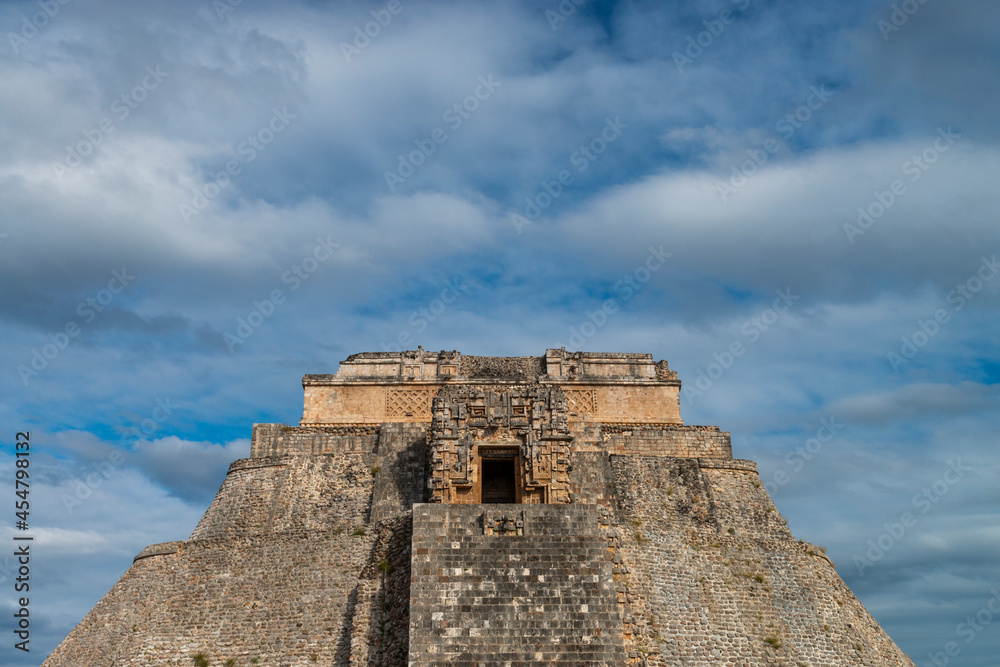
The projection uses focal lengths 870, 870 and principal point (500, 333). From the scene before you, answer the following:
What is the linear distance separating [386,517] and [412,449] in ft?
7.67

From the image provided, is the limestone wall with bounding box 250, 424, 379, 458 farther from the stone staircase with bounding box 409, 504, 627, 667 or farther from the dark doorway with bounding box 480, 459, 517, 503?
the stone staircase with bounding box 409, 504, 627, 667

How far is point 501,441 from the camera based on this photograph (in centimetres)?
2219

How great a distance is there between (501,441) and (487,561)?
4380mm

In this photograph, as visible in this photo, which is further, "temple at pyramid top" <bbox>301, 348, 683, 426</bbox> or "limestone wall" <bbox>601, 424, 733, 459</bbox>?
"temple at pyramid top" <bbox>301, 348, 683, 426</bbox>

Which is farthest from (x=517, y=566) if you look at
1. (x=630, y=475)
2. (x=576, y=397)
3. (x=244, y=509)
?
(x=576, y=397)

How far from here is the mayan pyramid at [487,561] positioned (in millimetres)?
17797

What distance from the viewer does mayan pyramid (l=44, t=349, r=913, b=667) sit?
58.4ft

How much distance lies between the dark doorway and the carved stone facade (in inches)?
43.2

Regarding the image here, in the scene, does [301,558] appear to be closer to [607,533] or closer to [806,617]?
[607,533]

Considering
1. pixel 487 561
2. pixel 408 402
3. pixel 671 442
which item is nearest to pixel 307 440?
pixel 408 402

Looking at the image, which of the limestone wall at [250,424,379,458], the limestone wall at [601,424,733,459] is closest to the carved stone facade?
the limestone wall at [250,424,379,458]

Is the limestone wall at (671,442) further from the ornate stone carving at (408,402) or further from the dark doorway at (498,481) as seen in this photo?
the ornate stone carving at (408,402)

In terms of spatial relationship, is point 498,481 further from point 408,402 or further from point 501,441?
point 408,402

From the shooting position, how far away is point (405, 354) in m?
30.8
